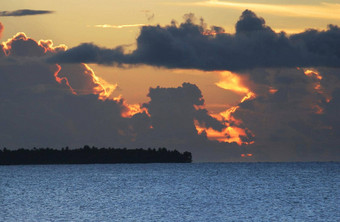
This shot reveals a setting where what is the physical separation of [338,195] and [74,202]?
56721 mm

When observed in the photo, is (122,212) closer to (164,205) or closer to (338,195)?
(164,205)

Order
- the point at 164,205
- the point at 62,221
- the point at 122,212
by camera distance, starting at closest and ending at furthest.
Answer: the point at 62,221 → the point at 122,212 → the point at 164,205

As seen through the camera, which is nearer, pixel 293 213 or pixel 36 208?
pixel 293 213

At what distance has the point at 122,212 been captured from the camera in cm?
10612

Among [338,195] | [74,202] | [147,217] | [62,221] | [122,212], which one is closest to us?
[62,221]

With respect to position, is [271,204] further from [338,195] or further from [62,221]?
[62,221]

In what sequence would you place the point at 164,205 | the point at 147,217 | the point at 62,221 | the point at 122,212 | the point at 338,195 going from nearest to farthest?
the point at 62,221, the point at 147,217, the point at 122,212, the point at 164,205, the point at 338,195

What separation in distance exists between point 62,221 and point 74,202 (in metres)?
35.6

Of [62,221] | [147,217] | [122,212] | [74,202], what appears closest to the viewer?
[62,221]

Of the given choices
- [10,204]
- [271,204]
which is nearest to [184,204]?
[271,204]

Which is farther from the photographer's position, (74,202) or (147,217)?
(74,202)

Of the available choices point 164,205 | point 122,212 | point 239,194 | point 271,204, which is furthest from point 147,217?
point 239,194

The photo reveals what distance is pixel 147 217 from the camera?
99.0 meters

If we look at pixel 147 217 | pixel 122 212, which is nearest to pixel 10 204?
pixel 122 212
